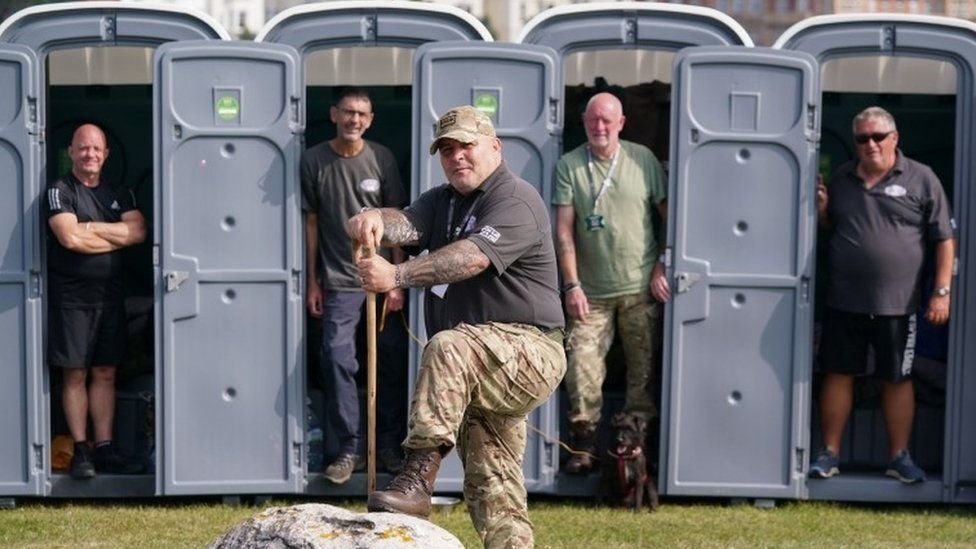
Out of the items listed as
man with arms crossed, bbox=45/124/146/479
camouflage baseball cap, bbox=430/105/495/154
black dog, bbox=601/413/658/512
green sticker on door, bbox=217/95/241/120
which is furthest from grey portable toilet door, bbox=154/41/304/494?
camouflage baseball cap, bbox=430/105/495/154

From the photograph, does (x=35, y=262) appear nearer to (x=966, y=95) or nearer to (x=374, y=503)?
(x=374, y=503)

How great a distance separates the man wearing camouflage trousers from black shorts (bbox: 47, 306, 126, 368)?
2.75m

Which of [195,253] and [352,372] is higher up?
[195,253]

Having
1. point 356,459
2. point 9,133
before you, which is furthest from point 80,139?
point 356,459

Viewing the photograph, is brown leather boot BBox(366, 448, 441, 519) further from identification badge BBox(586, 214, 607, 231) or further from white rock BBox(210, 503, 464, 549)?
identification badge BBox(586, 214, 607, 231)

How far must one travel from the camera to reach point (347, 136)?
8695 millimetres

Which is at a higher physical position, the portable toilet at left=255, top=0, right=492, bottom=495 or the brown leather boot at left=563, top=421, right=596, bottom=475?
the portable toilet at left=255, top=0, right=492, bottom=495

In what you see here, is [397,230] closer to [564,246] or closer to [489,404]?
[489,404]

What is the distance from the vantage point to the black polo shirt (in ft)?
20.7

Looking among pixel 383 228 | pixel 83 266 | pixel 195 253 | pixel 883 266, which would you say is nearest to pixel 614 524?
pixel 883 266

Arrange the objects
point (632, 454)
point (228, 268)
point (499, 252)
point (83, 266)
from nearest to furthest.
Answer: point (499, 252), point (632, 454), point (228, 268), point (83, 266)

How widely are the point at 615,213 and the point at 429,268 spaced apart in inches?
108

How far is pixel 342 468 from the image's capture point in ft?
28.6

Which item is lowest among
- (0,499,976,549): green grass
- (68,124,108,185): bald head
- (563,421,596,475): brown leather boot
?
(0,499,976,549): green grass
